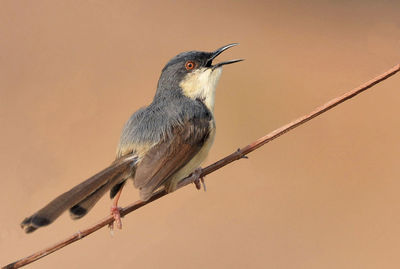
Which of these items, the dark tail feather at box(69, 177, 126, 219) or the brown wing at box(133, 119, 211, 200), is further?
the brown wing at box(133, 119, 211, 200)

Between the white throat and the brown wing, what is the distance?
0.27 m

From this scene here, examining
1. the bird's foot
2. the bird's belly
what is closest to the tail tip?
the bird's foot

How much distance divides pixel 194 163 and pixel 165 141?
0.23m

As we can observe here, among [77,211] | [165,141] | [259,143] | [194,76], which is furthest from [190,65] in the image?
[77,211]

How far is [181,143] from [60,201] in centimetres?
82

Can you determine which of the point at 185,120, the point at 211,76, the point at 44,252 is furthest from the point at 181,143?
the point at 44,252

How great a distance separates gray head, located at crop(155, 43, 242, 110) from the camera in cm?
327

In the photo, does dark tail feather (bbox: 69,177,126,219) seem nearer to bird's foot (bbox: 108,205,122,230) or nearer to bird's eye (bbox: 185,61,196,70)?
bird's foot (bbox: 108,205,122,230)

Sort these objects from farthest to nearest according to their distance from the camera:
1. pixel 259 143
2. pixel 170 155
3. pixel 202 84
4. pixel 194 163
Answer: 1. pixel 202 84
2. pixel 194 163
3. pixel 170 155
4. pixel 259 143

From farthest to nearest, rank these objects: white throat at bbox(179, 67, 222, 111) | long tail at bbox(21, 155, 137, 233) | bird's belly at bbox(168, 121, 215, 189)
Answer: white throat at bbox(179, 67, 222, 111) < bird's belly at bbox(168, 121, 215, 189) < long tail at bbox(21, 155, 137, 233)

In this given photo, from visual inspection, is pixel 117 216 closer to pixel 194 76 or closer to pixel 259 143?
pixel 259 143

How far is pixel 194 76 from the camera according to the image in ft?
10.9

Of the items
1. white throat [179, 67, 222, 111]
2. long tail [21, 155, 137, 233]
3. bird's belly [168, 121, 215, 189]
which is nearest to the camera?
long tail [21, 155, 137, 233]

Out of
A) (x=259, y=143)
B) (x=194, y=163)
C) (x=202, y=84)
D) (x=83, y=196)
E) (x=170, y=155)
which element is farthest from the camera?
(x=202, y=84)
